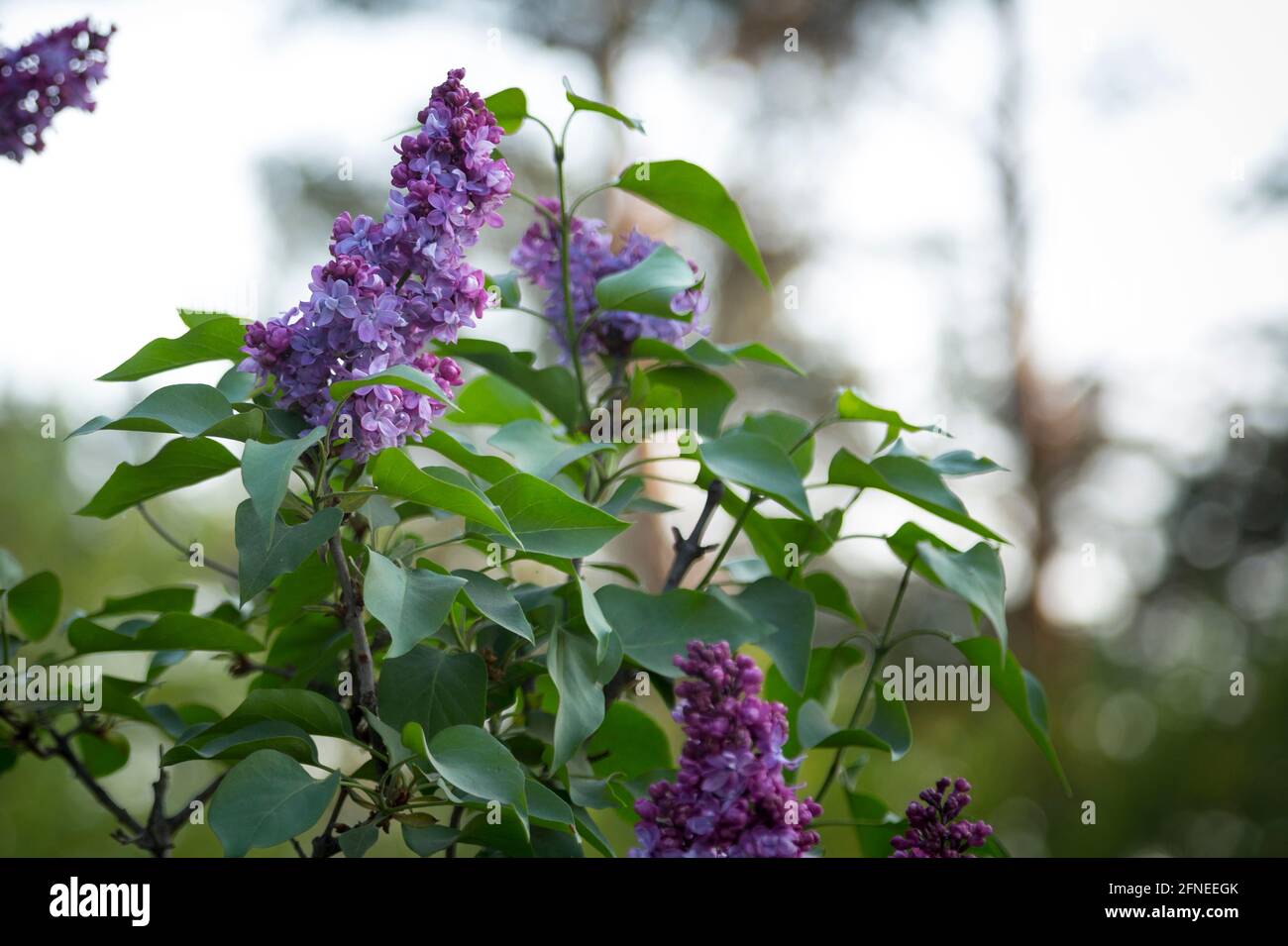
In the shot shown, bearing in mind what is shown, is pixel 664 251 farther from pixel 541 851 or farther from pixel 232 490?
pixel 232 490

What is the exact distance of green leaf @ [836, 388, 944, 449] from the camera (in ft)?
1.80

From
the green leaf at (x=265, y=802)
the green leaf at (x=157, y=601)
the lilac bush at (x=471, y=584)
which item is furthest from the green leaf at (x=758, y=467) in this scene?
the green leaf at (x=157, y=601)

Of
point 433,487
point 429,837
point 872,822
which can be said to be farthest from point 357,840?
point 872,822

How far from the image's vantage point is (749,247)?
576 millimetres

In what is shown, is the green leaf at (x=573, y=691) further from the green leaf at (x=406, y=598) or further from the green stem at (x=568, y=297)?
the green stem at (x=568, y=297)

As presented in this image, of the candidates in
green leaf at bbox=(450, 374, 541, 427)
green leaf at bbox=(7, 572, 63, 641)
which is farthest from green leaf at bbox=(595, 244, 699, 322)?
green leaf at bbox=(7, 572, 63, 641)

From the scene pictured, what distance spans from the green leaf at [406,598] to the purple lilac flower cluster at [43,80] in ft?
1.23

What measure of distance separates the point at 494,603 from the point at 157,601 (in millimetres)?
306

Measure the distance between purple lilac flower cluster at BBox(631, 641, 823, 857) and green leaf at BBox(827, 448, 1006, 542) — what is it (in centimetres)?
14

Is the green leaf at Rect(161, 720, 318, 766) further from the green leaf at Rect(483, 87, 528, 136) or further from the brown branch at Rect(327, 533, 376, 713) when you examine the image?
the green leaf at Rect(483, 87, 528, 136)

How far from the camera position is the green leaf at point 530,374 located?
603 millimetres

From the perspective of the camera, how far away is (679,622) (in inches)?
20.1

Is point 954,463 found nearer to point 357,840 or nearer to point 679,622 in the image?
point 679,622
